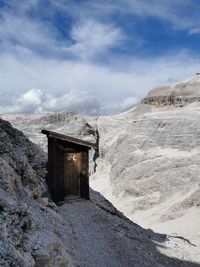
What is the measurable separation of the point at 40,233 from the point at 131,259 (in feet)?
16.7

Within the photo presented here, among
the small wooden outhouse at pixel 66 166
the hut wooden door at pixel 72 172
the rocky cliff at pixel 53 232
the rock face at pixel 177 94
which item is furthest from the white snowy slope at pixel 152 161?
the hut wooden door at pixel 72 172

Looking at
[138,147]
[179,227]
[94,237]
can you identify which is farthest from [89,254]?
[138,147]

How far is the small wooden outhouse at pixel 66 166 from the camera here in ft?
64.6

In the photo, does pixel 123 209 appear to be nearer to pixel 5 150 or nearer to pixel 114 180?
pixel 114 180

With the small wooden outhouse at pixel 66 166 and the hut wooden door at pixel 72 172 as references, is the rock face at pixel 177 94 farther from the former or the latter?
the hut wooden door at pixel 72 172

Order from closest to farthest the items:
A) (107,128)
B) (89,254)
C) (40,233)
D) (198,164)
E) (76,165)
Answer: (40,233), (89,254), (76,165), (198,164), (107,128)

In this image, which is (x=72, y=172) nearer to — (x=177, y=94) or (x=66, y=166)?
(x=66, y=166)

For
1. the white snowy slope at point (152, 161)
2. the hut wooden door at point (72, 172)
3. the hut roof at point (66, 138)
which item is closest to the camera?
the hut roof at point (66, 138)

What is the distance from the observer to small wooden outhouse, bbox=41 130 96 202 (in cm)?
1969

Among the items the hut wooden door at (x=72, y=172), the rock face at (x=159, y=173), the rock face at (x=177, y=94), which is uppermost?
the rock face at (x=177, y=94)

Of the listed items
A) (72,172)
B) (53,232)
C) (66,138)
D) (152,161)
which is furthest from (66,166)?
(152,161)

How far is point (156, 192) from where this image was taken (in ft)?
123

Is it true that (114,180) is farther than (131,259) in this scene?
Yes

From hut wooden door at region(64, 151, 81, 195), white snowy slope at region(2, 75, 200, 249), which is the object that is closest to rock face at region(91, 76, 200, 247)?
white snowy slope at region(2, 75, 200, 249)
